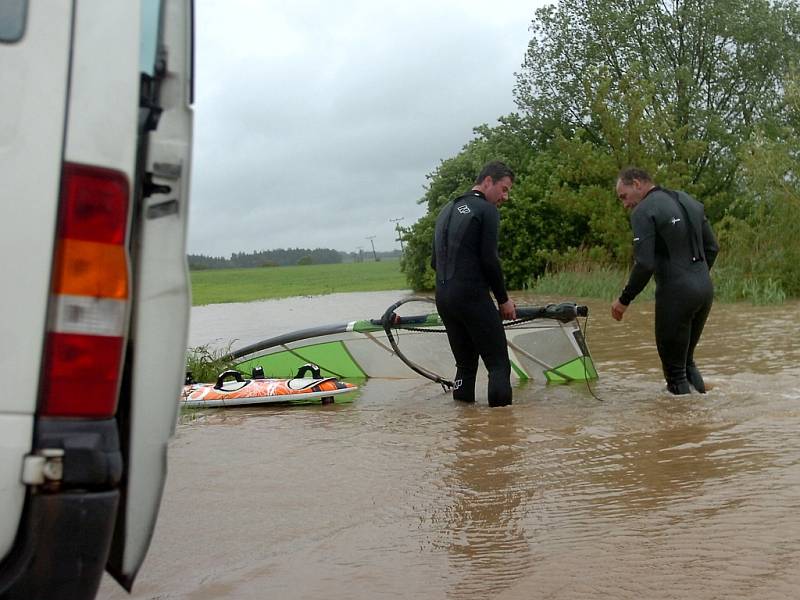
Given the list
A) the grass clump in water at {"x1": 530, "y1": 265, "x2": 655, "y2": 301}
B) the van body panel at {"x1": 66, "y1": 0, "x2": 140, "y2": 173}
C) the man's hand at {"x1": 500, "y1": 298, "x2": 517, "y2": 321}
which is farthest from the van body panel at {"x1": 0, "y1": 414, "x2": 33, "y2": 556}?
the grass clump in water at {"x1": 530, "y1": 265, "x2": 655, "y2": 301}

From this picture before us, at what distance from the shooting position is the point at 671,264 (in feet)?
25.2

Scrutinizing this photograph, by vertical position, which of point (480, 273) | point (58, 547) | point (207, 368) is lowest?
point (207, 368)

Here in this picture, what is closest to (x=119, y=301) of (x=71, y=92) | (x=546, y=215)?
(x=71, y=92)

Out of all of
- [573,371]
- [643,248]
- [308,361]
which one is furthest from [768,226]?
[643,248]

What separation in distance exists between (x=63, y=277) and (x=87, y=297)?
2.7 inches

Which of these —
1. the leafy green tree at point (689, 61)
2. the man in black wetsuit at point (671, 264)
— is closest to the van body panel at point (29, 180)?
the man in black wetsuit at point (671, 264)

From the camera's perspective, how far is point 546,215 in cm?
3659

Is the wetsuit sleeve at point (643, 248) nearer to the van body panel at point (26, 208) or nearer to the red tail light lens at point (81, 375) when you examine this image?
the red tail light lens at point (81, 375)

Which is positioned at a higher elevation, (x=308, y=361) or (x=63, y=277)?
(x=63, y=277)

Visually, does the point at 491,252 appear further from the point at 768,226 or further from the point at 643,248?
the point at 768,226

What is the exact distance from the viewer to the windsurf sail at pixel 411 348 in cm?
875

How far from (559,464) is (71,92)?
3.87 metres

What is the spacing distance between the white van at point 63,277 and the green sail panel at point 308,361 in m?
7.07

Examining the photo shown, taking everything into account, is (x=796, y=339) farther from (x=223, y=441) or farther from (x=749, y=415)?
(x=223, y=441)
